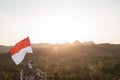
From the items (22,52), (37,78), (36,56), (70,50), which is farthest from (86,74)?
(70,50)

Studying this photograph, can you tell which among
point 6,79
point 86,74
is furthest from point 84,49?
point 6,79

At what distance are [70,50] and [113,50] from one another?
39.1 feet

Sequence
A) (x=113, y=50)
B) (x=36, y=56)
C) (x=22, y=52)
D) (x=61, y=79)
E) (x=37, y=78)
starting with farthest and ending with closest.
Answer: (x=113, y=50) < (x=36, y=56) < (x=61, y=79) < (x=37, y=78) < (x=22, y=52)

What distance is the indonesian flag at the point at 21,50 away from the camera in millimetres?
13844

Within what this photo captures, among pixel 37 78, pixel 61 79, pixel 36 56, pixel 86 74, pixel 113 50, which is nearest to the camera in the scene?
pixel 37 78

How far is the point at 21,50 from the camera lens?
1409 cm

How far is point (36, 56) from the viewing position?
5134 cm

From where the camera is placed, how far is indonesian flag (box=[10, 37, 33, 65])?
13.8 m

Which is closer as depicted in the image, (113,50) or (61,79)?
(61,79)

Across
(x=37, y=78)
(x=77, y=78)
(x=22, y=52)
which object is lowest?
(x=77, y=78)

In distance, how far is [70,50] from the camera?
57.5 meters

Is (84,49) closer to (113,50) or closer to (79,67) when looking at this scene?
(113,50)

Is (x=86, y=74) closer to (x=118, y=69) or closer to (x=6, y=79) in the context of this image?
(x=118, y=69)

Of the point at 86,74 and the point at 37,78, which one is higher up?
the point at 37,78
